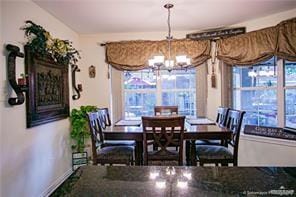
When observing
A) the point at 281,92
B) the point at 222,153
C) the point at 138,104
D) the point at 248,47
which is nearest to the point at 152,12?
the point at 248,47

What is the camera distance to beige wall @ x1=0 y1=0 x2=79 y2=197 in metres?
2.62

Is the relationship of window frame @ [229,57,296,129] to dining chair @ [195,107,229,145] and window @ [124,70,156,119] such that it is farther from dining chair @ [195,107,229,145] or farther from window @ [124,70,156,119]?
window @ [124,70,156,119]

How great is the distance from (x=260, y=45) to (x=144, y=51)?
183 centimetres

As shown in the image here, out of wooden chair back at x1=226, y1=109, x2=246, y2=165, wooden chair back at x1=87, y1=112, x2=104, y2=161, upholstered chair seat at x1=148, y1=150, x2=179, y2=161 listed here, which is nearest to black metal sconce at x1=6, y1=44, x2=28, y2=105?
wooden chair back at x1=87, y1=112, x2=104, y2=161

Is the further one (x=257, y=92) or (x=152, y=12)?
(x=257, y=92)

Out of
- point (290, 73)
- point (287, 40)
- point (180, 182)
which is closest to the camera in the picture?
point (180, 182)

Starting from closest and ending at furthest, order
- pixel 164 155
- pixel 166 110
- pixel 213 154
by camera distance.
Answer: pixel 164 155 → pixel 213 154 → pixel 166 110

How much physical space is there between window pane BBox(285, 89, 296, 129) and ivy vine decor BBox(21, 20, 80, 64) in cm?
310

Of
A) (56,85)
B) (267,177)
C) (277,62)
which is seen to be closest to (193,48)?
(277,62)

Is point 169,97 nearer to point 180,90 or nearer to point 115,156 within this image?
point 180,90

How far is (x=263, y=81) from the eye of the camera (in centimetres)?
421

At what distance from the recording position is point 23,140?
2.95m

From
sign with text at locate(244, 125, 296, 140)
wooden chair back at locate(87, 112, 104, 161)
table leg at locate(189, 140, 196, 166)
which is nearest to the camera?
wooden chair back at locate(87, 112, 104, 161)

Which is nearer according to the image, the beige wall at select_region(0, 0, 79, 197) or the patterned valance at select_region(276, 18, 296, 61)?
the beige wall at select_region(0, 0, 79, 197)
